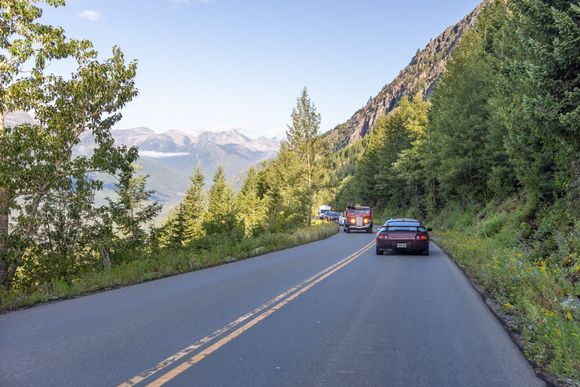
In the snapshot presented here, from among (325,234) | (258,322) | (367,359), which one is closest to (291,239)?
(325,234)

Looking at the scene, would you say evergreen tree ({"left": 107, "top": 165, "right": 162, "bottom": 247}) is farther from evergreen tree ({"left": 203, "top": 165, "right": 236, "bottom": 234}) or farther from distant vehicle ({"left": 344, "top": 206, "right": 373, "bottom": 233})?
distant vehicle ({"left": 344, "top": 206, "right": 373, "bottom": 233})

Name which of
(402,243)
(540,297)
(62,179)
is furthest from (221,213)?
(540,297)

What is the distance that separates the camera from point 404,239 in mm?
18641

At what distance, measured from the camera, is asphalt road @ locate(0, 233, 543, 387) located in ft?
14.7

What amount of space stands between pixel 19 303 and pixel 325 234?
87.1ft

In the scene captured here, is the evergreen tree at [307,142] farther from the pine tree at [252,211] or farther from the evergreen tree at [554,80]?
the evergreen tree at [554,80]

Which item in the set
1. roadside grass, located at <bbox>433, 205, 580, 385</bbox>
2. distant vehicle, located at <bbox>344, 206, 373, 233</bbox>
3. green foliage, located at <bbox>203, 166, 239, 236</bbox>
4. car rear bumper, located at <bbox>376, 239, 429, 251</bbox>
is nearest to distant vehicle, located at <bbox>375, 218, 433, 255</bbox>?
car rear bumper, located at <bbox>376, 239, 429, 251</bbox>

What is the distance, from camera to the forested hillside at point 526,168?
703cm

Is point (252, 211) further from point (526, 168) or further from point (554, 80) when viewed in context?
point (554, 80)

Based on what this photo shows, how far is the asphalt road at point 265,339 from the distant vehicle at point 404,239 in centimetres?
824

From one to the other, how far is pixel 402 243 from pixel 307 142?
23.9 m

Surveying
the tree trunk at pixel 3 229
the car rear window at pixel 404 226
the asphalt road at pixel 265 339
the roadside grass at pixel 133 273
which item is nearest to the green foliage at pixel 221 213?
the roadside grass at pixel 133 273

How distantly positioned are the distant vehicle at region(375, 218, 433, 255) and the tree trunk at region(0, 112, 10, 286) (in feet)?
42.5

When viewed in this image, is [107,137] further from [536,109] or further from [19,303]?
[536,109]
